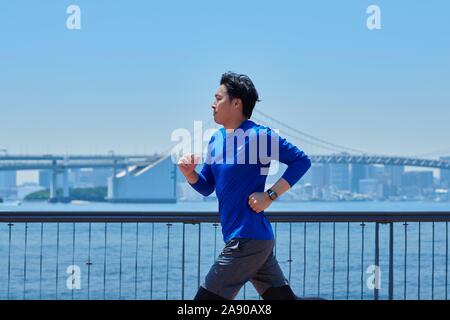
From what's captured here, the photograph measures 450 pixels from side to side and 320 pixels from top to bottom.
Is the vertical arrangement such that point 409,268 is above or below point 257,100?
below

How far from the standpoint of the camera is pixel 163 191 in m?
55.8

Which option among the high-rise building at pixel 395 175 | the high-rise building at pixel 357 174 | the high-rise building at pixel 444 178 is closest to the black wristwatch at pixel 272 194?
the high-rise building at pixel 357 174

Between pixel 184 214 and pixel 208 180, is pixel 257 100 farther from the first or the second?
pixel 184 214

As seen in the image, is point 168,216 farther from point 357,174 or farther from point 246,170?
point 357,174

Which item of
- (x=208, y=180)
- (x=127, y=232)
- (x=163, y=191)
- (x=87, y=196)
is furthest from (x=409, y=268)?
(x=87, y=196)

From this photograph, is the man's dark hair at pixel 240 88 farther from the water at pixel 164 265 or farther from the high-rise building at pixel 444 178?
the high-rise building at pixel 444 178

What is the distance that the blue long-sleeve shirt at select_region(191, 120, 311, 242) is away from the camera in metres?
3.55

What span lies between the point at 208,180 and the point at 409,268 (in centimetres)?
2269

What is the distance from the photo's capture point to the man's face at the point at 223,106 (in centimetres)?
363

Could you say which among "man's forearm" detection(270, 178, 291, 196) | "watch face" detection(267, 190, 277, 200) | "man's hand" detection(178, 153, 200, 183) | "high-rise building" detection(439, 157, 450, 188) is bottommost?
"high-rise building" detection(439, 157, 450, 188)

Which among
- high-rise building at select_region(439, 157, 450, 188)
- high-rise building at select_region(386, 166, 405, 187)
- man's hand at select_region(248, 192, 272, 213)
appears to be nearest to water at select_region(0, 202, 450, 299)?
man's hand at select_region(248, 192, 272, 213)

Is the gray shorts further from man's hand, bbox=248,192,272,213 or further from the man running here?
man's hand, bbox=248,192,272,213

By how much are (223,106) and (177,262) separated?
71.2ft

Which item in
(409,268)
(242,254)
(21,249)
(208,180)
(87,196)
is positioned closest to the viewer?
(242,254)
